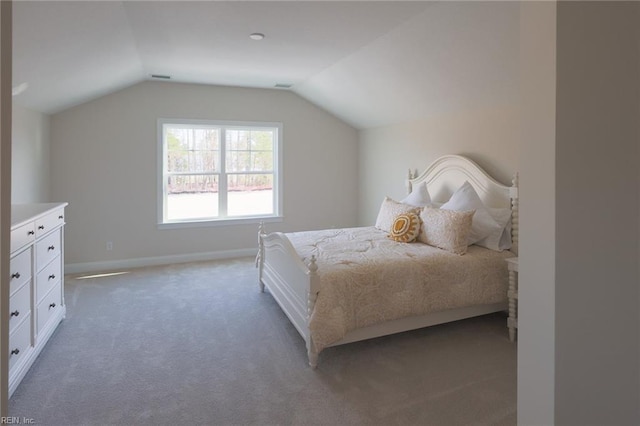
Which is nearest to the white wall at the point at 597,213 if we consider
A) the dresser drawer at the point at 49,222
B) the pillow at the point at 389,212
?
the pillow at the point at 389,212

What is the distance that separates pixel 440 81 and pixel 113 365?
3.69 metres

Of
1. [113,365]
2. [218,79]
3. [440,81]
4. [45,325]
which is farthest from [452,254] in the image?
[218,79]

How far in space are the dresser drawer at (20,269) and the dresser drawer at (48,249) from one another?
20 centimetres

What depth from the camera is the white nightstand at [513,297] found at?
303 cm

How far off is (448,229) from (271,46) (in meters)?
2.40

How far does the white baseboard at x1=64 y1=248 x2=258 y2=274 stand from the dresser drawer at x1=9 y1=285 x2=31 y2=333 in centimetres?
268

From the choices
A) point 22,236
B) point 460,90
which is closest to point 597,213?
point 460,90

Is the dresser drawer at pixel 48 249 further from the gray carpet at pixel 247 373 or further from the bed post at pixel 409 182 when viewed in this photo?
the bed post at pixel 409 182

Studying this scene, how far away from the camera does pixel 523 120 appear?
121 cm

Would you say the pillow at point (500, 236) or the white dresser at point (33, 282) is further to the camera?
the pillow at point (500, 236)

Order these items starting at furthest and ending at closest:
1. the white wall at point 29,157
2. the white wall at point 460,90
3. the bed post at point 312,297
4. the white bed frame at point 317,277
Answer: the white wall at point 29,157 < the white wall at point 460,90 < the white bed frame at point 317,277 < the bed post at point 312,297

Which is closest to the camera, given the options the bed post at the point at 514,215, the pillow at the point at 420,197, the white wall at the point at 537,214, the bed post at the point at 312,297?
the white wall at the point at 537,214

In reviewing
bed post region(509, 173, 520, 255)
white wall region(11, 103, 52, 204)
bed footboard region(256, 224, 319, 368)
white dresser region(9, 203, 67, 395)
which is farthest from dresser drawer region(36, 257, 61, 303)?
bed post region(509, 173, 520, 255)

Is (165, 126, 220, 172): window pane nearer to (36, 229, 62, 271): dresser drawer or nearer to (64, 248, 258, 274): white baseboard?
(64, 248, 258, 274): white baseboard
